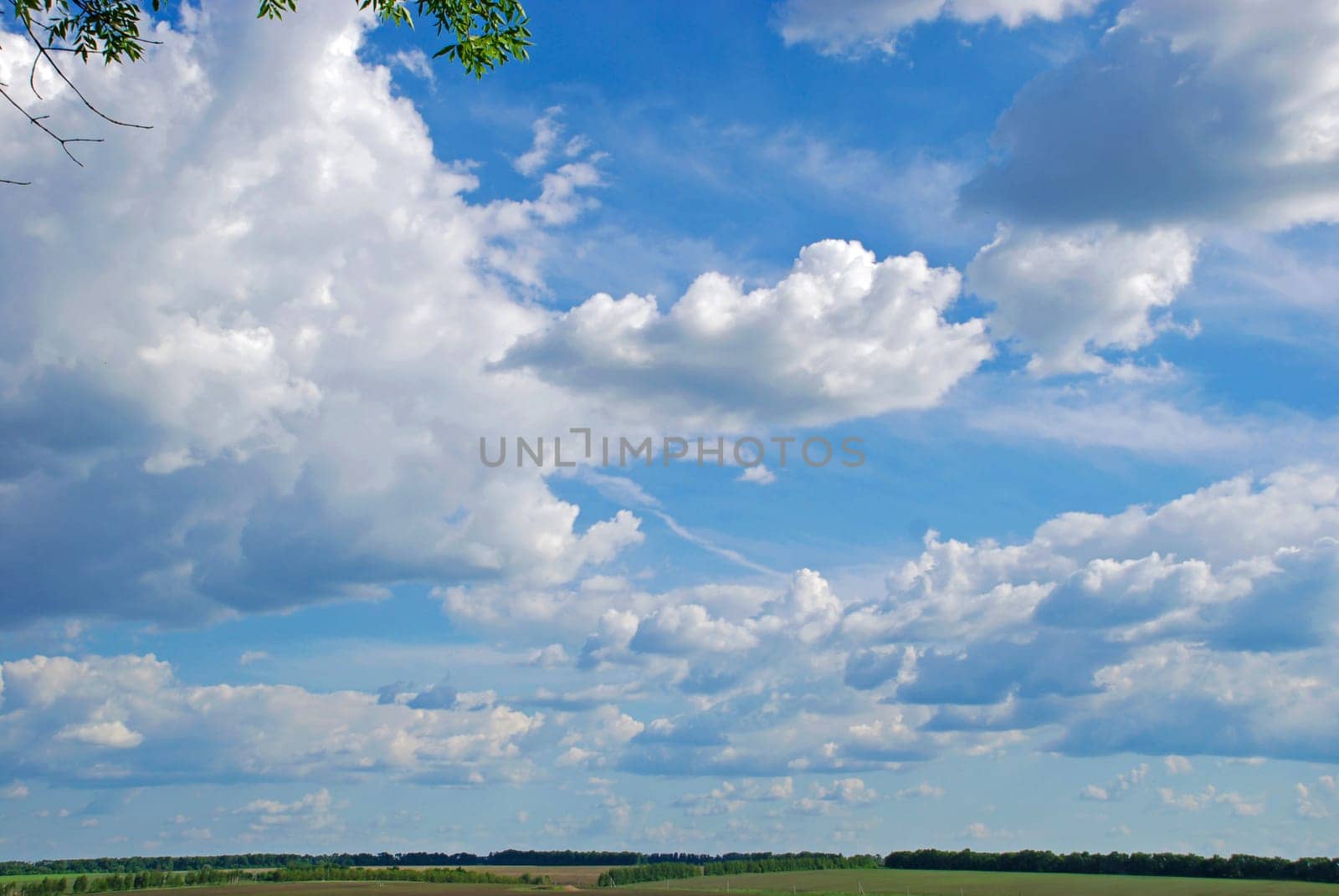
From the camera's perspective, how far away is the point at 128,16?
806 inches

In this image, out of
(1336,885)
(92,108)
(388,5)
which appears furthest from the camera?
(1336,885)

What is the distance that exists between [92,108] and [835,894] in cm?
20277

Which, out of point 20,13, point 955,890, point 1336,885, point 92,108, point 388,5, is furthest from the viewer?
point 955,890

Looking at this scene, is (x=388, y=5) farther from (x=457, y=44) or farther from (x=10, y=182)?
(x=10, y=182)

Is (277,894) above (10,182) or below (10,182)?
below

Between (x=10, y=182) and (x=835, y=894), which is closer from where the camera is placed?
(x=10, y=182)

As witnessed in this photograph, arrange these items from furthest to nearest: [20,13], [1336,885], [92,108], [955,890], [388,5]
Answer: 1. [955,890]
2. [1336,885]
3. [388,5]
4. [20,13]
5. [92,108]

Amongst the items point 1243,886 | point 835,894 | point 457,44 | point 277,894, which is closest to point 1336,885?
point 1243,886

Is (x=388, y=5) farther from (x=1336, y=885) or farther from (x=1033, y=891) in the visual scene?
(x=1336, y=885)

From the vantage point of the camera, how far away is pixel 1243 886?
175 metres

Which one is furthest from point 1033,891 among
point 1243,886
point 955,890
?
point 1243,886

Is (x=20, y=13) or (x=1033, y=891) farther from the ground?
(x=20, y=13)

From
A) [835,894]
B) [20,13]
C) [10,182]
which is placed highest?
[20,13]

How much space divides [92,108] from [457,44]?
266 inches
